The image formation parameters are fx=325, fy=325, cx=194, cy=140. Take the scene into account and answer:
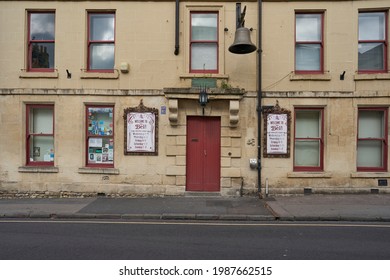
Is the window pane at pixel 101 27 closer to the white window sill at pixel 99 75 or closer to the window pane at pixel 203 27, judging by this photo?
the white window sill at pixel 99 75

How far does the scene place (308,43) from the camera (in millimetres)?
11805

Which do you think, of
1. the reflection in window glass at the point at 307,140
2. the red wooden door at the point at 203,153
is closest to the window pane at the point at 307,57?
the reflection in window glass at the point at 307,140

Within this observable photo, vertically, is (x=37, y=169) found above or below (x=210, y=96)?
below

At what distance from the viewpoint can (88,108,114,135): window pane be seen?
11.9 meters

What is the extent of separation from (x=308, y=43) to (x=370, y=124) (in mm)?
3721

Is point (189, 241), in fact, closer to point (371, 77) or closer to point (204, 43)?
point (204, 43)

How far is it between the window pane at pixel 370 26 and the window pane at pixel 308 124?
10.6 feet

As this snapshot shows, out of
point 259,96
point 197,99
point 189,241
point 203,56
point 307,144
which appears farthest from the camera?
point 307,144

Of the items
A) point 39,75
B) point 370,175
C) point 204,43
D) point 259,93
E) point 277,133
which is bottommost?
point 370,175

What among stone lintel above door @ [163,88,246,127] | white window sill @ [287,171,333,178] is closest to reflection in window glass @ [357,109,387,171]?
white window sill @ [287,171,333,178]

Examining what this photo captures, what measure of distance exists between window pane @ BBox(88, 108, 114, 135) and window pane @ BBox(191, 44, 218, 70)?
357 cm

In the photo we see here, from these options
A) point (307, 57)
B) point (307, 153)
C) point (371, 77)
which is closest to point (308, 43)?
point (307, 57)

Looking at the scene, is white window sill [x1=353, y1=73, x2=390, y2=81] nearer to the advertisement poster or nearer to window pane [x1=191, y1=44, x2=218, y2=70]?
window pane [x1=191, y1=44, x2=218, y2=70]

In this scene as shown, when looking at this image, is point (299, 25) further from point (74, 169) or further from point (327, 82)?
point (74, 169)
